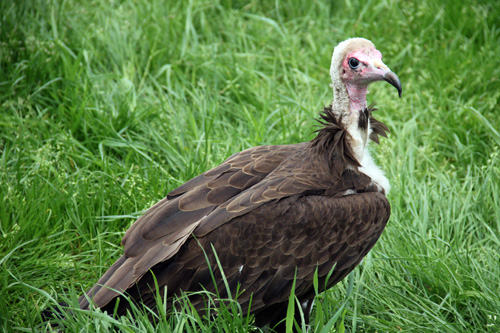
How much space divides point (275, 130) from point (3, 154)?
7.73 ft

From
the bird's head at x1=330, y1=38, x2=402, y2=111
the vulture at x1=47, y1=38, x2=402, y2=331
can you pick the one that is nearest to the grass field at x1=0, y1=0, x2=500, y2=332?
the vulture at x1=47, y1=38, x2=402, y2=331

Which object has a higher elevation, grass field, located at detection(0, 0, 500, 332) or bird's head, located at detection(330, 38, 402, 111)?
bird's head, located at detection(330, 38, 402, 111)

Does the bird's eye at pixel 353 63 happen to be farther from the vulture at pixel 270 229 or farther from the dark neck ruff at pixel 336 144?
the dark neck ruff at pixel 336 144

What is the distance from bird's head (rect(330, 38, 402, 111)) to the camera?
12.7 ft

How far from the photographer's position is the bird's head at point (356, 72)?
3.87m

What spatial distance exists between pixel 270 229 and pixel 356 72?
45.2 inches

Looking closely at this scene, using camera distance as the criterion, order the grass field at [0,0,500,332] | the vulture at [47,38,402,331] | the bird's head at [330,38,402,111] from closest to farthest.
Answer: the vulture at [47,38,402,331]
the bird's head at [330,38,402,111]
the grass field at [0,0,500,332]

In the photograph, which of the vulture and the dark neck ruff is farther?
the dark neck ruff

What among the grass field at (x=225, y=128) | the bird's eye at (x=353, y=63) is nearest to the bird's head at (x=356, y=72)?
the bird's eye at (x=353, y=63)

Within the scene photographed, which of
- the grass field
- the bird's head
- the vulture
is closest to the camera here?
the vulture

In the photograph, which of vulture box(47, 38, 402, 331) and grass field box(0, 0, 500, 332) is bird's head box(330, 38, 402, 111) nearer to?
vulture box(47, 38, 402, 331)

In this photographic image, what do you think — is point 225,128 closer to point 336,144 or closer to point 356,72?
point 336,144

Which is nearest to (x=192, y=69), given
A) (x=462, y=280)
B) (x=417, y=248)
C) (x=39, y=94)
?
(x=39, y=94)

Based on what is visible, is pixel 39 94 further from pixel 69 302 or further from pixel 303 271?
pixel 303 271
